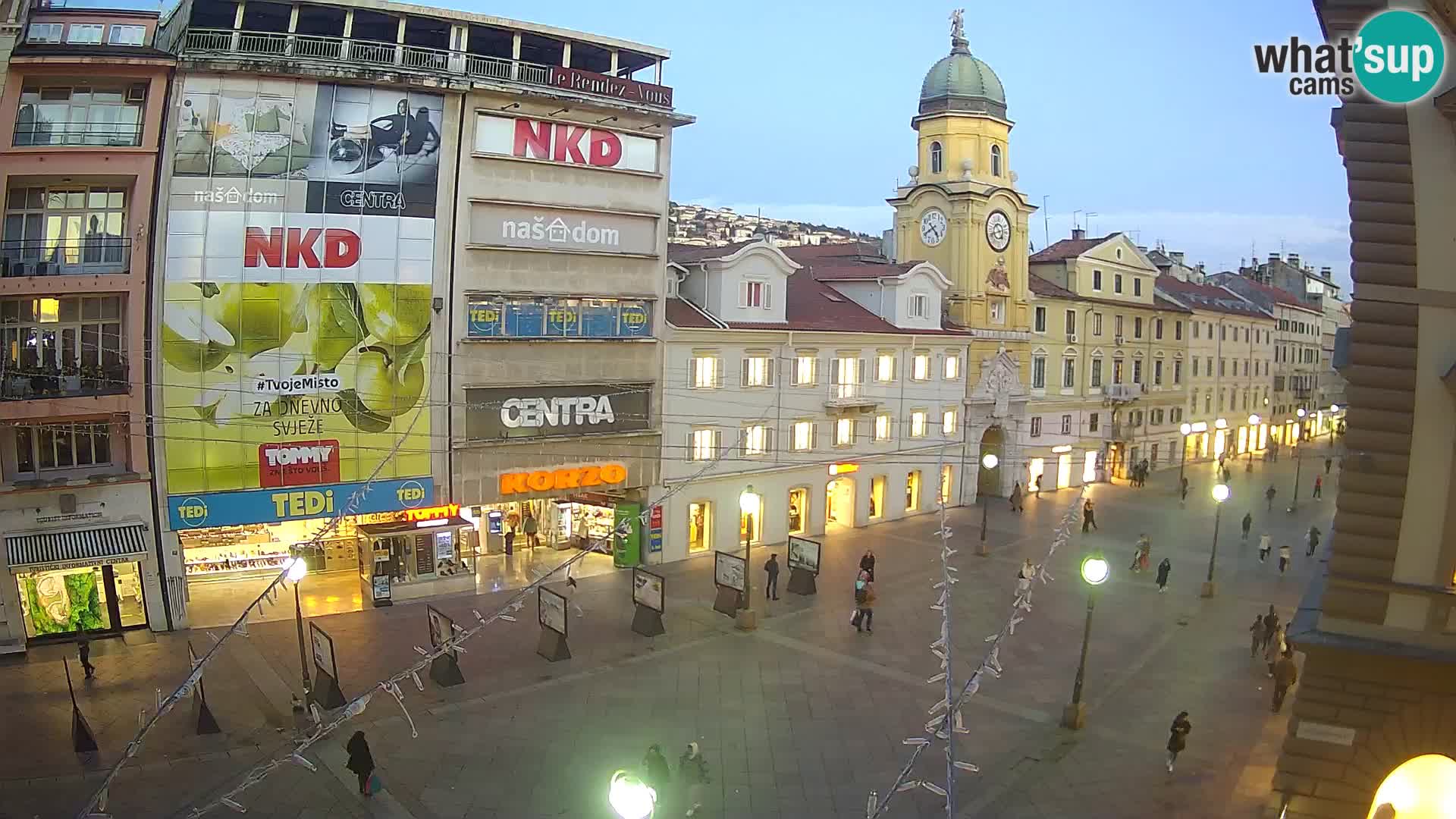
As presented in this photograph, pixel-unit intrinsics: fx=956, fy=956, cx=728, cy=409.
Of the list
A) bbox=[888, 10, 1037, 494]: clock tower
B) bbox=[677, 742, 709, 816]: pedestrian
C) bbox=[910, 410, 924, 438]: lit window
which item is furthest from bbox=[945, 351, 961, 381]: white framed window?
bbox=[677, 742, 709, 816]: pedestrian

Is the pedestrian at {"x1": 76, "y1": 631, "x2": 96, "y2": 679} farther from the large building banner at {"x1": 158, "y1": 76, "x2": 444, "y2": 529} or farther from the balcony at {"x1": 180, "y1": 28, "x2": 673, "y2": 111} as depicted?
the balcony at {"x1": 180, "y1": 28, "x2": 673, "y2": 111}

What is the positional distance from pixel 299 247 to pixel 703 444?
A: 14720mm

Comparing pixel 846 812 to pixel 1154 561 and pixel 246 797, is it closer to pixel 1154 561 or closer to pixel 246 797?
pixel 246 797

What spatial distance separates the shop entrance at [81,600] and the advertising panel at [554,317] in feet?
37.1

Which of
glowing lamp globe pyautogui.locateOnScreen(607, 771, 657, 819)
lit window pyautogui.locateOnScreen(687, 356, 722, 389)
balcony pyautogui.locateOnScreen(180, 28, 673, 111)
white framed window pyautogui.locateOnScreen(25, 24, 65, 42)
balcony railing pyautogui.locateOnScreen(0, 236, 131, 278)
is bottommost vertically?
glowing lamp globe pyautogui.locateOnScreen(607, 771, 657, 819)

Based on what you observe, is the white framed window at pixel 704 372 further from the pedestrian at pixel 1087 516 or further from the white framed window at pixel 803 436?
the pedestrian at pixel 1087 516

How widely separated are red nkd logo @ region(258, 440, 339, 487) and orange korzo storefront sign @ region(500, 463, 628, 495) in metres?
5.13

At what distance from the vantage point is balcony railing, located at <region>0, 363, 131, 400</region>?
2389 centimetres

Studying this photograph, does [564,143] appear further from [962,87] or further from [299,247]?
[962,87]

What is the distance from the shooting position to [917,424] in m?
43.2

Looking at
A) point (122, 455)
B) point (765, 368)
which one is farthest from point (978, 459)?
point (122, 455)

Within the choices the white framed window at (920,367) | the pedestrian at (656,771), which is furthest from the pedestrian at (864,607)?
the white framed window at (920,367)

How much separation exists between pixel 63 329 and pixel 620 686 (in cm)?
1712

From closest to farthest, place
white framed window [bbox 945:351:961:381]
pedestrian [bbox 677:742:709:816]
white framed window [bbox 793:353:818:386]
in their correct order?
pedestrian [bbox 677:742:709:816] → white framed window [bbox 793:353:818:386] → white framed window [bbox 945:351:961:381]
